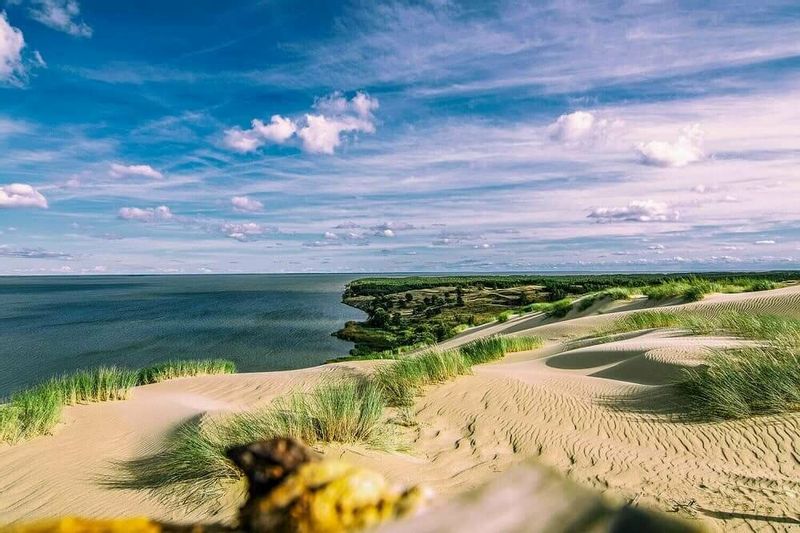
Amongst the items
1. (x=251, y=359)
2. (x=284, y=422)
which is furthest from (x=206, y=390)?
(x=251, y=359)

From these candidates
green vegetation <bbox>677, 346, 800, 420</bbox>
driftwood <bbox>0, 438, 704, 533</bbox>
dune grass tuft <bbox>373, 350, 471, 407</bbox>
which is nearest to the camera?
driftwood <bbox>0, 438, 704, 533</bbox>

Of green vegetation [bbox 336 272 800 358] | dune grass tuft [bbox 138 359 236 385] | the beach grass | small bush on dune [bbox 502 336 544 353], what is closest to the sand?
the beach grass

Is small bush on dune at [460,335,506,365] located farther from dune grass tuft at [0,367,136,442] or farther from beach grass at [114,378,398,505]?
dune grass tuft at [0,367,136,442]

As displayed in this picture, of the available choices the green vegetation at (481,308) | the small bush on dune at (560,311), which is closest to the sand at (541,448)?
the green vegetation at (481,308)

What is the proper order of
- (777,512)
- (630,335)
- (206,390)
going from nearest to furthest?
1. (777,512)
2. (206,390)
3. (630,335)

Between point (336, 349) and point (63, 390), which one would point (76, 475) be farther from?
point (336, 349)

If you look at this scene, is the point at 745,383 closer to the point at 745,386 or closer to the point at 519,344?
the point at 745,386

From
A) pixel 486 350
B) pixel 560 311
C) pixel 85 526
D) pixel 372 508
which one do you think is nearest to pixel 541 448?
pixel 372 508
